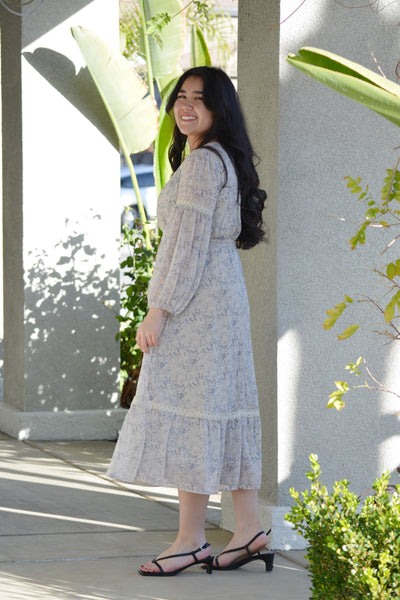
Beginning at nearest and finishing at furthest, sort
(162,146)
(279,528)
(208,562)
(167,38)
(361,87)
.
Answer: (361,87), (208,562), (279,528), (162,146), (167,38)

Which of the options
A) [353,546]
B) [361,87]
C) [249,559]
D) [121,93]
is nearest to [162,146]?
[121,93]

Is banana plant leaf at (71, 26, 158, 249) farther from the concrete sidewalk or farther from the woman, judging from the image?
the woman

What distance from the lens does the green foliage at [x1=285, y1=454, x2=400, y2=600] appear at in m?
2.12

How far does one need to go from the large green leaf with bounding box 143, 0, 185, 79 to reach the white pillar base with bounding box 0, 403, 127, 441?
2.29 m

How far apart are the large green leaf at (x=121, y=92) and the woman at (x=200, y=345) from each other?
272 cm

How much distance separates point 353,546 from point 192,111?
5.57 ft

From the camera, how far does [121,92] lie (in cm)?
600

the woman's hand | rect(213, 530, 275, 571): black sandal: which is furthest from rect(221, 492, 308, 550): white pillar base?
the woman's hand

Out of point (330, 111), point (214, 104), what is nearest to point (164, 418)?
point (214, 104)

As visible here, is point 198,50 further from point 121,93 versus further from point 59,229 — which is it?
point 59,229

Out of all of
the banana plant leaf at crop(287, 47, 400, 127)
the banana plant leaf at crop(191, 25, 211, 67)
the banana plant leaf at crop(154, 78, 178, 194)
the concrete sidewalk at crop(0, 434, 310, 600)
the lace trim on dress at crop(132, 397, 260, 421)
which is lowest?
the concrete sidewalk at crop(0, 434, 310, 600)

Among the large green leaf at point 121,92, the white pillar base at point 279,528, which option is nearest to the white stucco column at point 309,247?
the white pillar base at point 279,528

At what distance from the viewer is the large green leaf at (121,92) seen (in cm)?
586

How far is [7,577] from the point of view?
123 inches
